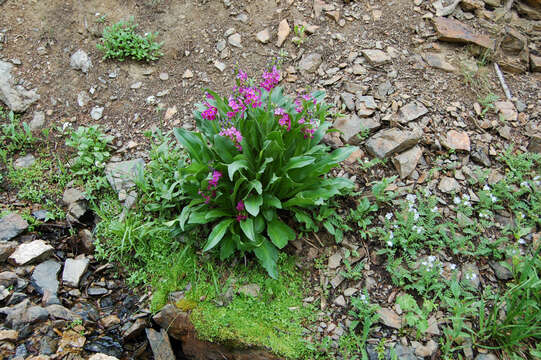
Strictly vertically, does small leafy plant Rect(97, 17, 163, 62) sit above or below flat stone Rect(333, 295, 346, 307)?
above

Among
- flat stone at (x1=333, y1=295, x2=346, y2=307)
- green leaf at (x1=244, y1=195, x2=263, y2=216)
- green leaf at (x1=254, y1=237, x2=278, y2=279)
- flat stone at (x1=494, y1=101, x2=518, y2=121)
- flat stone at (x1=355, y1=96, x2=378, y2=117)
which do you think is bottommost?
flat stone at (x1=333, y1=295, x2=346, y2=307)

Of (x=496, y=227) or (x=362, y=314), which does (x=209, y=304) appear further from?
(x=496, y=227)

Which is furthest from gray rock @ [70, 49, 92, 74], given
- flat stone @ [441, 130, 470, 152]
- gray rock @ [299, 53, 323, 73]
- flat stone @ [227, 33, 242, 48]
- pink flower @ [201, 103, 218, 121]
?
flat stone @ [441, 130, 470, 152]

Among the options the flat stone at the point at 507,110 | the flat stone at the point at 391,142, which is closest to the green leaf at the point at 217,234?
the flat stone at the point at 391,142

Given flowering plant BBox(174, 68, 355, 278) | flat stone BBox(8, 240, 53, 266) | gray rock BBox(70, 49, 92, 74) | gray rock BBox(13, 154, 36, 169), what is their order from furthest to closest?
gray rock BBox(70, 49, 92, 74)
gray rock BBox(13, 154, 36, 169)
flat stone BBox(8, 240, 53, 266)
flowering plant BBox(174, 68, 355, 278)

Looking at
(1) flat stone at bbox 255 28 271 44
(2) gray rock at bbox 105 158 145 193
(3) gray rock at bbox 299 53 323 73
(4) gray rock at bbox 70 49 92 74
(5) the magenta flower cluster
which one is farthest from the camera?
(4) gray rock at bbox 70 49 92 74

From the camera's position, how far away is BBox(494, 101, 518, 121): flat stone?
13.9 feet

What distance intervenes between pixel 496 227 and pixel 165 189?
10.4ft

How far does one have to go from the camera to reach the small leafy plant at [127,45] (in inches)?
194

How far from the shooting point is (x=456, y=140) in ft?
13.3

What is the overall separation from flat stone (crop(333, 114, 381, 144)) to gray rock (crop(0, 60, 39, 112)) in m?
3.87

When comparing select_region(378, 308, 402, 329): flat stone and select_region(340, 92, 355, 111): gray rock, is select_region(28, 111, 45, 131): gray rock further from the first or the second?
select_region(378, 308, 402, 329): flat stone

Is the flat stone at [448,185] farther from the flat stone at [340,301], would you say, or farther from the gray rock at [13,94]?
the gray rock at [13,94]

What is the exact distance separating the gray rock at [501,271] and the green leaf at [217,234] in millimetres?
2361
